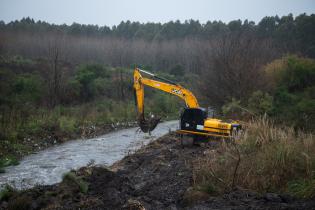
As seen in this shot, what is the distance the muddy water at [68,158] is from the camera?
38.6ft

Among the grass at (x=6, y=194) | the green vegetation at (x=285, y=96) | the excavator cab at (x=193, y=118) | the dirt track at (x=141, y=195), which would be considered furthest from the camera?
the green vegetation at (x=285, y=96)

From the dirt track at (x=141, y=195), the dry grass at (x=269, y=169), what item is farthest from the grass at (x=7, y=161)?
the dry grass at (x=269, y=169)

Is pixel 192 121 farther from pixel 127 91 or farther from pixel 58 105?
pixel 127 91

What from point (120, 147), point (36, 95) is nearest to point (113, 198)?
point (120, 147)

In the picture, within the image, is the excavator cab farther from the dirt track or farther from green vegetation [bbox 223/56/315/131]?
green vegetation [bbox 223/56/315/131]

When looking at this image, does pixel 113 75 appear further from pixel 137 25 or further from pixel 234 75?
pixel 137 25

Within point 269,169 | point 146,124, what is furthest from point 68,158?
point 269,169

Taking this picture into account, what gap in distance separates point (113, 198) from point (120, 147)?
9.24m

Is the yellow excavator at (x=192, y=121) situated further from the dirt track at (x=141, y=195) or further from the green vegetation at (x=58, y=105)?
the green vegetation at (x=58, y=105)

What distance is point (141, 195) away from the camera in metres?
8.63

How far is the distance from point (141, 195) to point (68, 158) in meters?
7.04

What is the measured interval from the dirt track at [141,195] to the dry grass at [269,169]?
407 mm

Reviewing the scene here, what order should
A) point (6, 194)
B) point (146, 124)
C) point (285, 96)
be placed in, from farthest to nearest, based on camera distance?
point (285, 96), point (146, 124), point (6, 194)

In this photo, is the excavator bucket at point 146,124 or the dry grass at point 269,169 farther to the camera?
the excavator bucket at point 146,124
